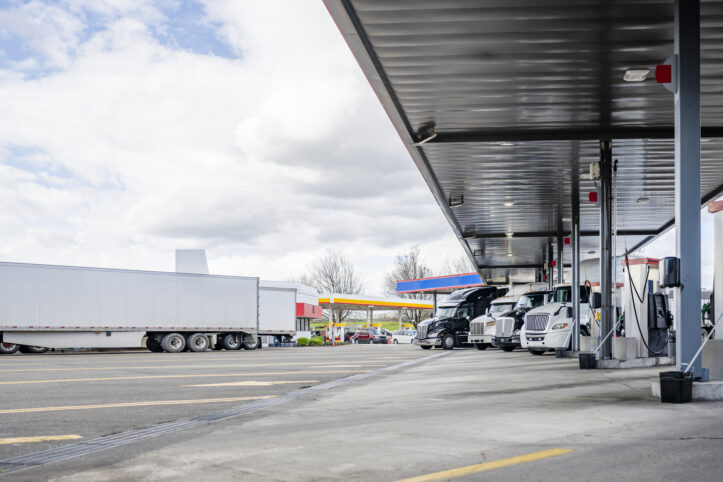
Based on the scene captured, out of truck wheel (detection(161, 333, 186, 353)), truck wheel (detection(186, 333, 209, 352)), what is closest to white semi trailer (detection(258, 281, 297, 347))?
truck wheel (detection(186, 333, 209, 352))

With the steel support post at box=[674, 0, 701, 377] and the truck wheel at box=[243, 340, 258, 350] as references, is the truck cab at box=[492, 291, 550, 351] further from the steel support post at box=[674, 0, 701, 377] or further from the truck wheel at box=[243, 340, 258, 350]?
the steel support post at box=[674, 0, 701, 377]

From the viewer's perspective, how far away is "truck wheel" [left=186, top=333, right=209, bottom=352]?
32.5 m

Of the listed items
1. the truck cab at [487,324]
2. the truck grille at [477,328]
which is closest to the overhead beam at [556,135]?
the truck cab at [487,324]

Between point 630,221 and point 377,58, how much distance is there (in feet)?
63.9

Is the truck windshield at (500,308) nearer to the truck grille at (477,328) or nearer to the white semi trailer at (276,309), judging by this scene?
the truck grille at (477,328)

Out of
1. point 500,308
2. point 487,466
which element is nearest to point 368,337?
point 500,308

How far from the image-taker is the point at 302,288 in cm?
5297

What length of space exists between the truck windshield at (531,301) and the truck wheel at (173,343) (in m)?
14.9

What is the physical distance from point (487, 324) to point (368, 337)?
3099 centimetres

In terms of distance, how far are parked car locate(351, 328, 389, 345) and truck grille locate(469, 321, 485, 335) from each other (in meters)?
30.0

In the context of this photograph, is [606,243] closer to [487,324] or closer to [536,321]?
[536,321]

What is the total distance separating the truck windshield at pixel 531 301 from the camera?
2763 cm

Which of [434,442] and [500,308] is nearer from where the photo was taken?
[434,442]

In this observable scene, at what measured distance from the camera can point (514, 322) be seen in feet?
88.1
